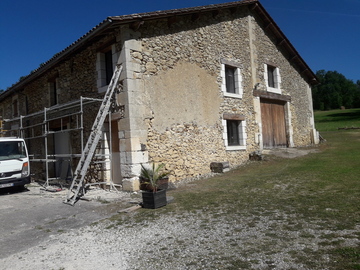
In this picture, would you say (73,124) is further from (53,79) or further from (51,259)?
(51,259)

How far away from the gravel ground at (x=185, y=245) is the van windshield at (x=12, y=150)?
5481mm

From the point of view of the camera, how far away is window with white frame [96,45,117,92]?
9062 millimetres

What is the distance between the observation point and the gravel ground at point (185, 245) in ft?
10.3

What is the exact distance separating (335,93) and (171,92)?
6929cm

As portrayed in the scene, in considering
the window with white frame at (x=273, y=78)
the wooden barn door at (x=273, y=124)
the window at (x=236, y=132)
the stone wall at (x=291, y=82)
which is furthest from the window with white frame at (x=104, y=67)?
the window with white frame at (x=273, y=78)

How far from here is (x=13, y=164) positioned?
8.57 m

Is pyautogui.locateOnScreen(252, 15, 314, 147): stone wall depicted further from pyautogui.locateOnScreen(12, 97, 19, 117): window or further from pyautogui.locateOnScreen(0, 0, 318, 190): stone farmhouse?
pyautogui.locateOnScreen(12, 97, 19, 117): window

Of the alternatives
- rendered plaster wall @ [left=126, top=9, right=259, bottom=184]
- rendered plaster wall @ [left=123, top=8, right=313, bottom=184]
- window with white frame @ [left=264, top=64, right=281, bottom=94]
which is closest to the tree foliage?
window with white frame @ [left=264, top=64, right=281, bottom=94]

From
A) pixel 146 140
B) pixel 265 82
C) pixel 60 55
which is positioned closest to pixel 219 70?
pixel 265 82

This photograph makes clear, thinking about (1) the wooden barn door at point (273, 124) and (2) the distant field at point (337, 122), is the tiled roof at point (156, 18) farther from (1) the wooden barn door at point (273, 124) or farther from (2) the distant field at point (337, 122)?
(2) the distant field at point (337, 122)

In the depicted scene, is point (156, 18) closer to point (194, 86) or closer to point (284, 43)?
point (194, 86)

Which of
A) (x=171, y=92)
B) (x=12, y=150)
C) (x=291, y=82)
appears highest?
(x=291, y=82)

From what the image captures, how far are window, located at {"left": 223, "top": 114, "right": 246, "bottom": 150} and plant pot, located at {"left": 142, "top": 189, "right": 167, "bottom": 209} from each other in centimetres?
594

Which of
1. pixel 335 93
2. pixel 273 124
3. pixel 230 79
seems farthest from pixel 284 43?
pixel 335 93
